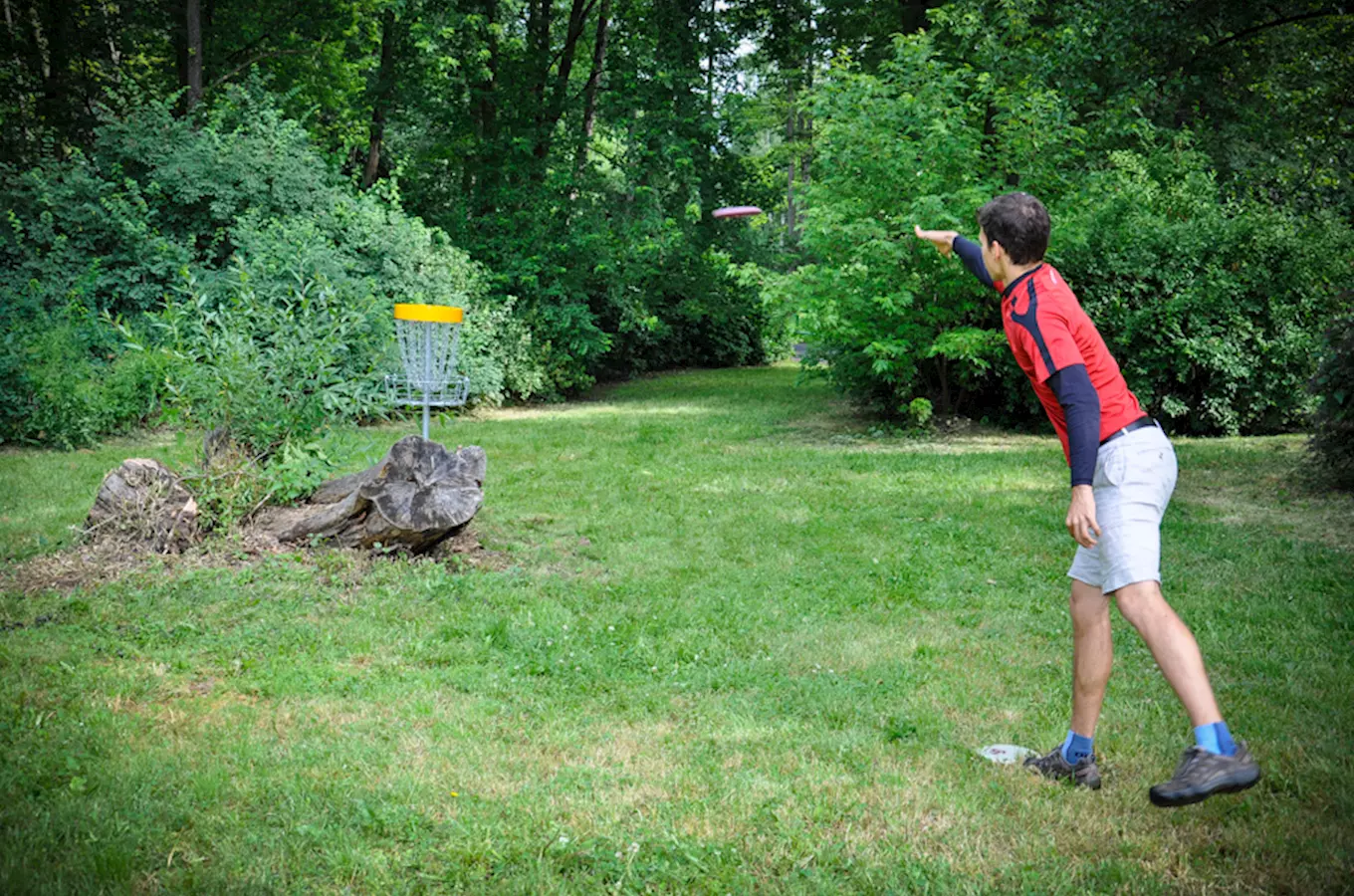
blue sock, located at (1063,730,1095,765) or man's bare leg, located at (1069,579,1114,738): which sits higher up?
man's bare leg, located at (1069,579,1114,738)

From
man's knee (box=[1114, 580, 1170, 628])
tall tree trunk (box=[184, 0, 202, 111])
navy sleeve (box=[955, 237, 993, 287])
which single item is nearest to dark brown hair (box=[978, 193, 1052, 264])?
navy sleeve (box=[955, 237, 993, 287])

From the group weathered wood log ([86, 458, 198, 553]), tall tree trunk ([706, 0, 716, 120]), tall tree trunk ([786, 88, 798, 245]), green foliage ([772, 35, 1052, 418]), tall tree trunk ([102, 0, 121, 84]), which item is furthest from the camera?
tall tree trunk ([786, 88, 798, 245])

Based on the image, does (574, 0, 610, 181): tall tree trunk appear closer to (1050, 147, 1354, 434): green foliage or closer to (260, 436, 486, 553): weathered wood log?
(1050, 147, 1354, 434): green foliage

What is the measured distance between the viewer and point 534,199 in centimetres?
1816

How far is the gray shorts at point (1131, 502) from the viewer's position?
3092 millimetres

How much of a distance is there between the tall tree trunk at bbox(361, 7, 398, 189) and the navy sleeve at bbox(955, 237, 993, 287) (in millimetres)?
17216

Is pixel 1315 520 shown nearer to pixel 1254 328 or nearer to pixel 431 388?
pixel 1254 328

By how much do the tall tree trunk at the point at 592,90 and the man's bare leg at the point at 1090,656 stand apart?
54.5 feet

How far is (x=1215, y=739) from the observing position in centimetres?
284

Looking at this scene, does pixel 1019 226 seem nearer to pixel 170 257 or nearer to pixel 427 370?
pixel 427 370

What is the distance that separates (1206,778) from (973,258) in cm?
201

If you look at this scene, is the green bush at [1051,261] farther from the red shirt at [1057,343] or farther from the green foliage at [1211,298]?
the red shirt at [1057,343]

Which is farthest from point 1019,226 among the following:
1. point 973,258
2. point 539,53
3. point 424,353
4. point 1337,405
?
point 539,53

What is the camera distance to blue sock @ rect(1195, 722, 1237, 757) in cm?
283
